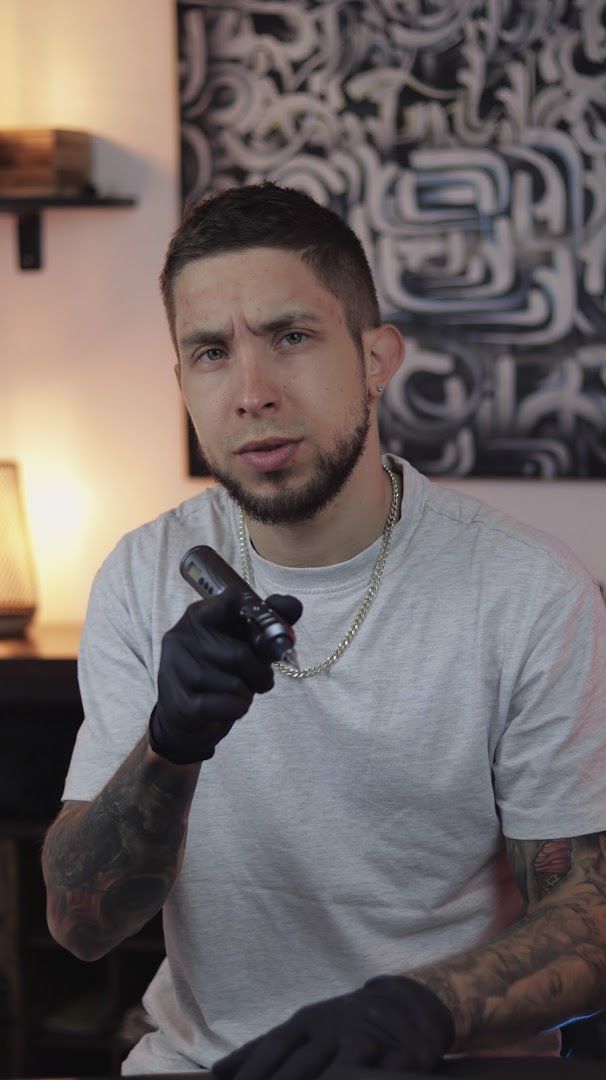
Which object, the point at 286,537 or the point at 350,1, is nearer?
the point at 286,537

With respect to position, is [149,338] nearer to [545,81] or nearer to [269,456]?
[545,81]

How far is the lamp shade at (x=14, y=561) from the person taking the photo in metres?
2.41

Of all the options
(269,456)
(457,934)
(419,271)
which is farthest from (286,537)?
(419,271)

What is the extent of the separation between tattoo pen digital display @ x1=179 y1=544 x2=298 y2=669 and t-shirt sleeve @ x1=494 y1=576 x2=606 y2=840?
353 mm

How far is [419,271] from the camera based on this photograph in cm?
237

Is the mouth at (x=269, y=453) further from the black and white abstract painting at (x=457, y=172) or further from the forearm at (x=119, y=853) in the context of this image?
the black and white abstract painting at (x=457, y=172)

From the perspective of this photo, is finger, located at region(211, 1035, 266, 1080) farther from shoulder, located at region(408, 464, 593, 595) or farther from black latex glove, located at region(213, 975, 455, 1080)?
shoulder, located at region(408, 464, 593, 595)

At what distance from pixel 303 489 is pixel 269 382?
11 centimetres

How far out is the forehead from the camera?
1277 mm

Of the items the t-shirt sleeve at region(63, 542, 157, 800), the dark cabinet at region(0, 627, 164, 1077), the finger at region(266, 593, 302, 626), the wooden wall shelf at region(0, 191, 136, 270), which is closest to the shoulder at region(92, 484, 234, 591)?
the t-shirt sleeve at region(63, 542, 157, 800)

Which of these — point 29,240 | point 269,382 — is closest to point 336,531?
point 269,382

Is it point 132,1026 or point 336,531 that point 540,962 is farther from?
point 132,1026

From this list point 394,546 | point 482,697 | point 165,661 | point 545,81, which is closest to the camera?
point 165,661

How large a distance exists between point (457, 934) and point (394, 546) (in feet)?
1.25
